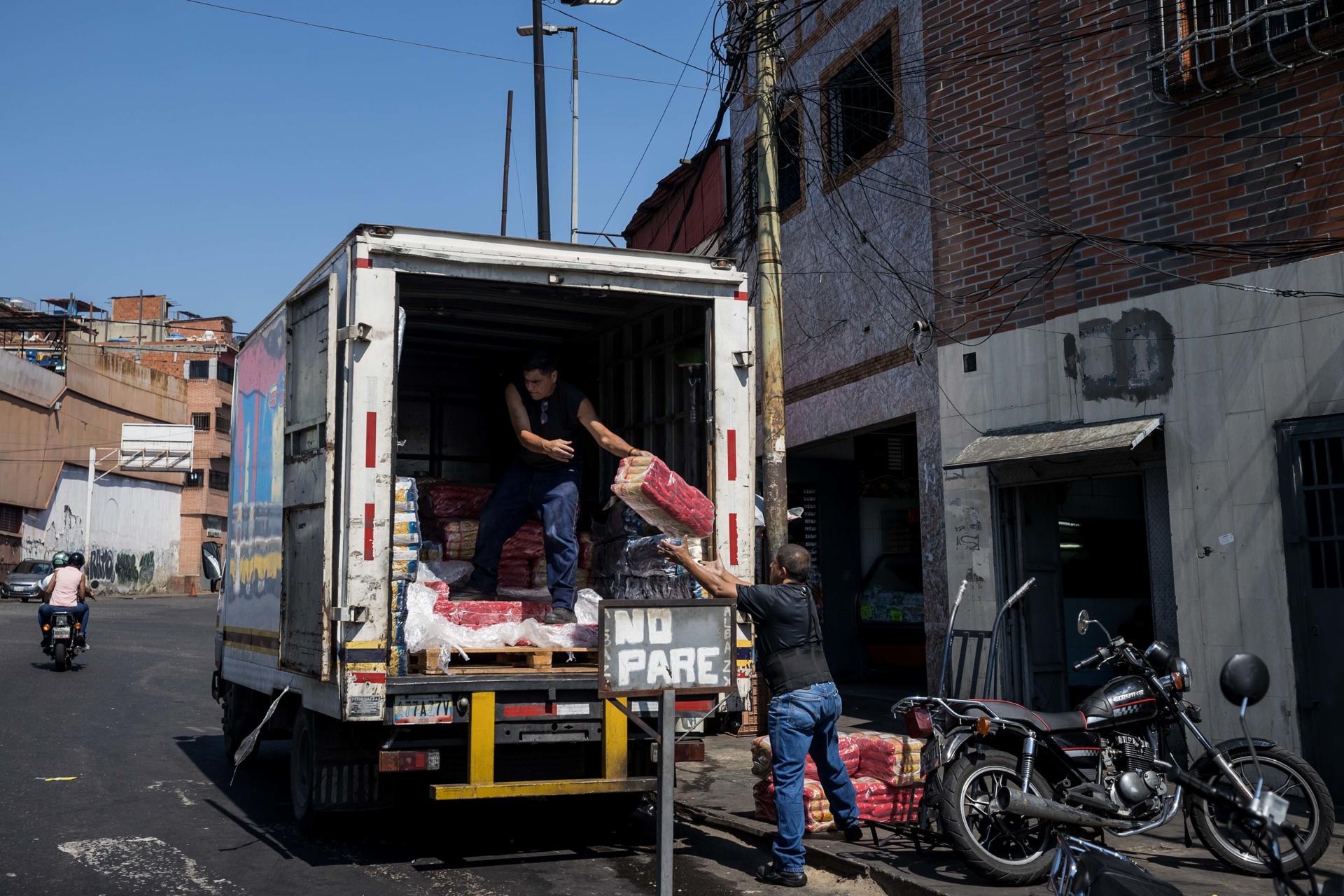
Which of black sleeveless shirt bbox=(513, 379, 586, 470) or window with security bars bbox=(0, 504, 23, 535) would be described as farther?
window with security bars bbox=(0, 504, 23, 535)

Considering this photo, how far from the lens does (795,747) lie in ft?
20.8

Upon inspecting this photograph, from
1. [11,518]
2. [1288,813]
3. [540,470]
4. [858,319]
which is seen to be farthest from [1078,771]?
[11,518]

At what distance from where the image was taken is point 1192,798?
6547 millimetres

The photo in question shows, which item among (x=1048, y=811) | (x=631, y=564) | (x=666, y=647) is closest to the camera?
(x=666, y=647)

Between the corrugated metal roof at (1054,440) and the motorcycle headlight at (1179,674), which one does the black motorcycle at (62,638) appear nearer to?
the corrugated metal roof at (1054,440)

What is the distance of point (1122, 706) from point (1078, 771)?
1.45 feet

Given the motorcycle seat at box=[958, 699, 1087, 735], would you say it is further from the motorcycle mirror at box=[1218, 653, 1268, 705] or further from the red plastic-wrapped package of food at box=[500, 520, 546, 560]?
the red plastic-wrapped package of food at box=[500, 520, 546, 560]

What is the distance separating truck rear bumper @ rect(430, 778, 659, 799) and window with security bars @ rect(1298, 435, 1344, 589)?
15.7 feet

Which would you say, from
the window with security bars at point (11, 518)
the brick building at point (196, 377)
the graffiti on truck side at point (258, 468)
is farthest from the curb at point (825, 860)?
the brick building at point (196, 377)

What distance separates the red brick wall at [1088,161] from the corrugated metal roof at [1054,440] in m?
1.00

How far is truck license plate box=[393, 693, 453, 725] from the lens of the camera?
6.31 metres

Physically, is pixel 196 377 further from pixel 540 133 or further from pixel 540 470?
pixel 540 470

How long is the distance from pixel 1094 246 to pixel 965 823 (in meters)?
5.57

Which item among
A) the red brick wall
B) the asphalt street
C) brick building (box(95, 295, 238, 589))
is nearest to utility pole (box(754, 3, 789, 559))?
the red brick wall
